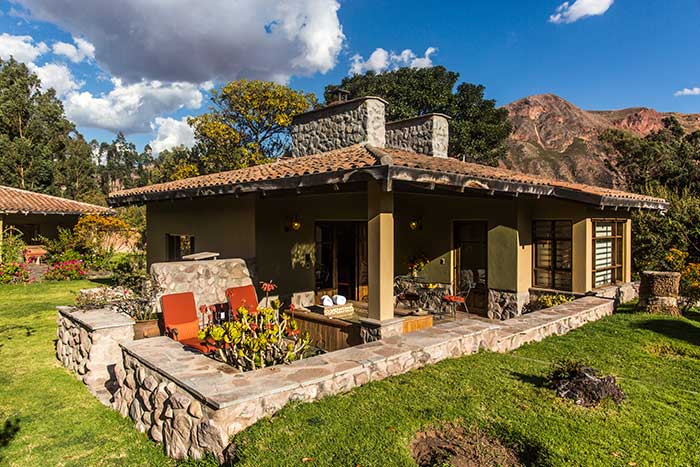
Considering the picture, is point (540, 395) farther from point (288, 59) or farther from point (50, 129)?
point (50, 129)

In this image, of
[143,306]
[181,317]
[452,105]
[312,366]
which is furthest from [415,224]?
[452,105]

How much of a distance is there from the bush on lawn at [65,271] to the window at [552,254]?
54.1 ft

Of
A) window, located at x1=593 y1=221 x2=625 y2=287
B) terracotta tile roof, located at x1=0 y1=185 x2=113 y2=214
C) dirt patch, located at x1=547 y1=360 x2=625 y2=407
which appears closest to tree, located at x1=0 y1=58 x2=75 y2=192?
terracotta tile roof, located at x1=0 y1=185 x2=113 y2=214

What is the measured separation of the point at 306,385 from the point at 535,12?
23478mm

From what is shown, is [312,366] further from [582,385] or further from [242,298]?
[242,298]

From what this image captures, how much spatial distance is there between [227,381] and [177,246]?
9536mm

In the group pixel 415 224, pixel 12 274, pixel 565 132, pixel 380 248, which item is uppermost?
pixel 565 132

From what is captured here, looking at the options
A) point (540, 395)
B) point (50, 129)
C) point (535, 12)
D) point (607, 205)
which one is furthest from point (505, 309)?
point (50, 129)

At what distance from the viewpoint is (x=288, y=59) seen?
78.0 feet

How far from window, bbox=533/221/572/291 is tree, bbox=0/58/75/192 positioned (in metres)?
36.8

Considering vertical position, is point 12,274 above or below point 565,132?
below

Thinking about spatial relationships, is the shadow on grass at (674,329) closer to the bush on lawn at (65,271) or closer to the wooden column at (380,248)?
the wooden column at (380,248)

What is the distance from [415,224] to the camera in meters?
11.1

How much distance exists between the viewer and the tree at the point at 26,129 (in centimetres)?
3180
